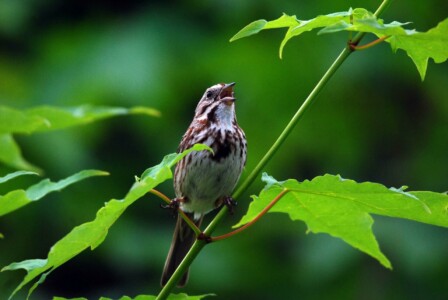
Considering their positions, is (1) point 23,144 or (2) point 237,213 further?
(2) point 237,213

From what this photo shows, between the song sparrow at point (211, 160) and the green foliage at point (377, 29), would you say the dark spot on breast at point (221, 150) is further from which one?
the green foliage at point (377, 29)

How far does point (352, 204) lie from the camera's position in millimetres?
2098

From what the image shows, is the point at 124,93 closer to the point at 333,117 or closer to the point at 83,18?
the point at 83,18

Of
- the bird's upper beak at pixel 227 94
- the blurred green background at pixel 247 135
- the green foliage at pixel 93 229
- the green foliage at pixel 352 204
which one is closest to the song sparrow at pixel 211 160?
the bird's upper beak at pixel 227 94

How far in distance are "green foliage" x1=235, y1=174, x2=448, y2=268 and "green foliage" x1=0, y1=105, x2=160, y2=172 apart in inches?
22.6

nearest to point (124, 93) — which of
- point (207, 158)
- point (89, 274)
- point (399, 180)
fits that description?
point (89, 274)

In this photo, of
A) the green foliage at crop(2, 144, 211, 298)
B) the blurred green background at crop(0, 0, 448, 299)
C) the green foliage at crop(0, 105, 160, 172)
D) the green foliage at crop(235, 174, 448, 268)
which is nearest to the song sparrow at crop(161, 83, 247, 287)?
the green foliage at crop(235, 174, 448, 268)

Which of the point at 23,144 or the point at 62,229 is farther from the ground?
the point at 23,144

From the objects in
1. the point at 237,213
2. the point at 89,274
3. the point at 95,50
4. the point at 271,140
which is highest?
the point at 95,50

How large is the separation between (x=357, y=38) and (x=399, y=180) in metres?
5.62

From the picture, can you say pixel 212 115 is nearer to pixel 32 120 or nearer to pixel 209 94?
pixel 209 94

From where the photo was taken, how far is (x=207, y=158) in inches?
146

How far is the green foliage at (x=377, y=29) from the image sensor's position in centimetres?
190

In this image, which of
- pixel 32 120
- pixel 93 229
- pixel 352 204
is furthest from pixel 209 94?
pixel 32 120
